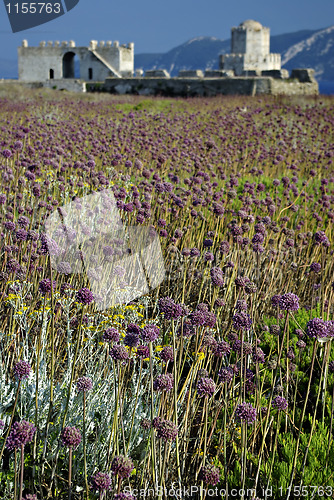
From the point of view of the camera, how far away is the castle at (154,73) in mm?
28078

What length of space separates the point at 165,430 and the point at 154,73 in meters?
35.9

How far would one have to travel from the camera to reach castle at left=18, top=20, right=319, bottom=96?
1105 inches

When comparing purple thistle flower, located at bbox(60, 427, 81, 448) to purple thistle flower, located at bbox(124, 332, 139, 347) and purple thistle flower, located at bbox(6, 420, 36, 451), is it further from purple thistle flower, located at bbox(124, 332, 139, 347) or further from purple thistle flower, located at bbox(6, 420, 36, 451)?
purple thistle flower, located at bbox(124, 332, 139, 347)

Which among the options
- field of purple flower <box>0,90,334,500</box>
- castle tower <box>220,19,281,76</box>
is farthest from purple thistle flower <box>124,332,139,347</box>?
castle tower <box>220,19,281,76</box>

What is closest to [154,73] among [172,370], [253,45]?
[253,45]

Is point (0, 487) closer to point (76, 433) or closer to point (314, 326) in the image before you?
point (76, 433)

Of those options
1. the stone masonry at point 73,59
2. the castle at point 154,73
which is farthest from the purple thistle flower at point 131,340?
the stone masonry at point 73,59

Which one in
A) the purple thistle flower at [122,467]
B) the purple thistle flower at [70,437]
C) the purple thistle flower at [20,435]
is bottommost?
the purple thistle flower at [122,467]

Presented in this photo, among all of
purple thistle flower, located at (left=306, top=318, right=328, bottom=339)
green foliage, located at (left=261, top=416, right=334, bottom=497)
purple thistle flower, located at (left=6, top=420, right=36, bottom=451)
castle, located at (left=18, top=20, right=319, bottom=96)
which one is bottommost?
green foliage, located at (left=261, top=416, right=334, bottom=497)

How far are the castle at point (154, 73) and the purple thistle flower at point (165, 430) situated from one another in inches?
971

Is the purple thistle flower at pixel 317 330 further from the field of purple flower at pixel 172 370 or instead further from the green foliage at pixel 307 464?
the green foliage at pixel 307 464

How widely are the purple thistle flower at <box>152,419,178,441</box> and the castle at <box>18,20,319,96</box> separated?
24.7 metres

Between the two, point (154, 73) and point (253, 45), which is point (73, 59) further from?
point (253, 45)

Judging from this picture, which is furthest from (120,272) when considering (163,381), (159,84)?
(159,84)
